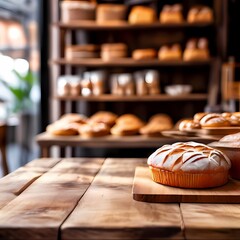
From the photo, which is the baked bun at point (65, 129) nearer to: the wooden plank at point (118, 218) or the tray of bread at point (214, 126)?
the tray of bread at point (214, 126)

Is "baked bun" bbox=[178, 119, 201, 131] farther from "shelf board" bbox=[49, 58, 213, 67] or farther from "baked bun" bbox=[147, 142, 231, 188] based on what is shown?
"shelf board" bbox=[49, 58, 213, 67]

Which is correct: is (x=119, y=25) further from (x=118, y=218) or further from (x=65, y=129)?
(x=118, y=218)

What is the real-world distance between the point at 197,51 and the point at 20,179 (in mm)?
2722

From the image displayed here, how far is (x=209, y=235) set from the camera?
0.90m

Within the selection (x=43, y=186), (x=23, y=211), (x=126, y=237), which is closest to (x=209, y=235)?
(x=126, y=237)

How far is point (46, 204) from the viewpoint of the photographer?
1097mm

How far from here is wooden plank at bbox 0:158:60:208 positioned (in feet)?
3.97

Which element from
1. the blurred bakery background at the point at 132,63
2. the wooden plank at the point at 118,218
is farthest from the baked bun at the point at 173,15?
the wooden plank at the point at 118,218

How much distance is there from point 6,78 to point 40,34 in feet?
5.93

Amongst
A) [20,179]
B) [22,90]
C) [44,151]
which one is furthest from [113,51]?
[20,179]

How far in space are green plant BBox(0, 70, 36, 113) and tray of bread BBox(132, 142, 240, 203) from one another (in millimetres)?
4711

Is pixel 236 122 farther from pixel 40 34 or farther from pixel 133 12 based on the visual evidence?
pixel 40 34

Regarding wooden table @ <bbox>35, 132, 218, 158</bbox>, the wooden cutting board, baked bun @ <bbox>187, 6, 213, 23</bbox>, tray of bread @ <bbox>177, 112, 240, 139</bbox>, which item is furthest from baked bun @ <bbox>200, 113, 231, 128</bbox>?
baked bun @ <bbox>187, 6, 213, 23</bbox>

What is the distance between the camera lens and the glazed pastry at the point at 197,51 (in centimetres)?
382
